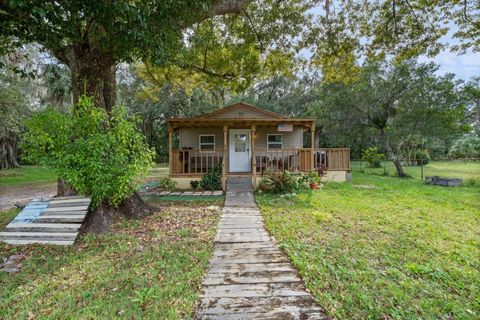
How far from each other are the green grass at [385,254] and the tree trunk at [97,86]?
9.99 feet

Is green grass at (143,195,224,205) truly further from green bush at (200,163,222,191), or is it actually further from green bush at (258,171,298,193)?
green bush at (258,171,298,193)

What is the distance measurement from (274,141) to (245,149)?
1.64 m

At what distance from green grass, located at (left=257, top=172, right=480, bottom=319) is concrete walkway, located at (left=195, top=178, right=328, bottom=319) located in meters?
0.18

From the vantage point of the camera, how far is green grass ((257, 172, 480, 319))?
2406 millimetres

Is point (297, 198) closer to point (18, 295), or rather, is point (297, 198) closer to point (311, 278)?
point (311, 278)

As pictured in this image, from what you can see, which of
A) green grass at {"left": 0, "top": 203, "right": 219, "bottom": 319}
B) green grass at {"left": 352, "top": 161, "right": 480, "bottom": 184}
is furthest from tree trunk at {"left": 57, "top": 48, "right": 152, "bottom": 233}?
green grass at {"left": 352, "top": 161, "right": 480, "bottom": 184}

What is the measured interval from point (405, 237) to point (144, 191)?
7728 millimetres

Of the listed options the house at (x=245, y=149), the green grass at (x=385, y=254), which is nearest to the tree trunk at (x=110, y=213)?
the green grass at (x=385, y=254)

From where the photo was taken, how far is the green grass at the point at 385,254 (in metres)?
2.41

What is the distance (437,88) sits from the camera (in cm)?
1253

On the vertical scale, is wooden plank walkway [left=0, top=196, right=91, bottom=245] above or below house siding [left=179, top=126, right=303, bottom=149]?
below

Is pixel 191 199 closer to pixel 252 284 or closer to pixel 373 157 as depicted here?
pixel 252 284

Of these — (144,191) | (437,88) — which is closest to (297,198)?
(144,191)

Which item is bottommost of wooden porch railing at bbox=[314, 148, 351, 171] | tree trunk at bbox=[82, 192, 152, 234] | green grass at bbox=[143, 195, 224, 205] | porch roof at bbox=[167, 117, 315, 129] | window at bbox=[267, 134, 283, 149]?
green grass at bbox=[143, 195, 224, 205]
